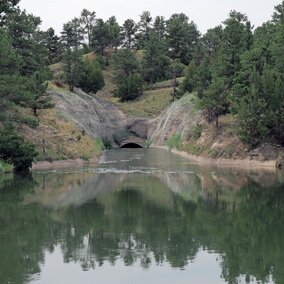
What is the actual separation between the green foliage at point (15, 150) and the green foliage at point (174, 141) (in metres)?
47.4

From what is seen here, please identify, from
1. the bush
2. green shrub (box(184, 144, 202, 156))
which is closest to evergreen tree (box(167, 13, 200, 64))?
the bush

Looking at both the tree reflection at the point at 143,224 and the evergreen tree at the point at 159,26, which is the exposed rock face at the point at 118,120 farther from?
the evergreen tree at the point at 159,26

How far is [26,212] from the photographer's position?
120ft

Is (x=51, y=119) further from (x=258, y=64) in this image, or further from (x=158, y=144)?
(x=158, y=144)

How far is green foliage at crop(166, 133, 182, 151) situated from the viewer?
108m

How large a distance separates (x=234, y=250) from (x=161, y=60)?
125 m

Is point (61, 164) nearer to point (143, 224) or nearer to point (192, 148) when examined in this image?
point (192, 148)

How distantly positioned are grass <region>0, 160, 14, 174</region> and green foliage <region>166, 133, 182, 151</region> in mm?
48480

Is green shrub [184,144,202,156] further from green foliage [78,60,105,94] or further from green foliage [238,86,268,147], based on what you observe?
green foliage [78,60,105,94]

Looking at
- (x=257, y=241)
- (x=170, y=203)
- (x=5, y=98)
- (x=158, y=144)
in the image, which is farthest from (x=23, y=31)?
(x=257, y=241)

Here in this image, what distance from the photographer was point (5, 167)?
60.2m

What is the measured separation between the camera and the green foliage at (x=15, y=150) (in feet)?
194

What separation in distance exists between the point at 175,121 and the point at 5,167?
62.3 meters

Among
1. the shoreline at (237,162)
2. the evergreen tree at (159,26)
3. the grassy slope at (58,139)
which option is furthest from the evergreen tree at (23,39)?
the evergreen tree at (159,26)
